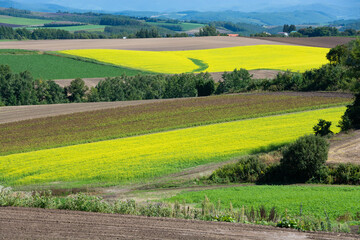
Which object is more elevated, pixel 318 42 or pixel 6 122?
pixel 318 42

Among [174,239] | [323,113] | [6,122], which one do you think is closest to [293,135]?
[323,113]

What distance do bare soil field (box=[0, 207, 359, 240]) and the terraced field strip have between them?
831 inches

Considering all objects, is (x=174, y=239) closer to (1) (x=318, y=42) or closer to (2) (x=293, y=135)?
(2) (x=293, y=135)

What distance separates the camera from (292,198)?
19.9 meters

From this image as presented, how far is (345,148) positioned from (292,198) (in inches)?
447

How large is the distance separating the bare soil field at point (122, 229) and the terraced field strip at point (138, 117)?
2110 centimetres

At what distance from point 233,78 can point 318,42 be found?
56358 mm

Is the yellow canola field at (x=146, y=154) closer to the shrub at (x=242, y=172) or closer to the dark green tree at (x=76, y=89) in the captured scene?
the shrub at (x=242, y=172)

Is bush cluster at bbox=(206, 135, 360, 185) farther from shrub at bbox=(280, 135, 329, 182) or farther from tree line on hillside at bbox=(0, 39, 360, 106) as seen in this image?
tree line on hillside at bbox=(0, 39, 360, 106)

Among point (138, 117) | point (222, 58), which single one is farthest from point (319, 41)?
point (138, 117)

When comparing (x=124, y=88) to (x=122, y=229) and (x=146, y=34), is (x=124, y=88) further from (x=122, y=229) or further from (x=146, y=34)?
(x=146, y=34)

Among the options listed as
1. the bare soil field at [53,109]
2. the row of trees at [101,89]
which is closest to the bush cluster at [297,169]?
the bare soil field at [53,109]

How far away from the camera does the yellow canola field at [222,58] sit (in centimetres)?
8453

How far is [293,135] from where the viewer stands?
113 ft
